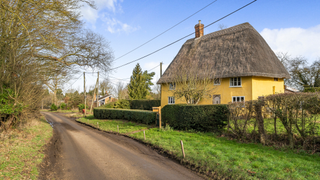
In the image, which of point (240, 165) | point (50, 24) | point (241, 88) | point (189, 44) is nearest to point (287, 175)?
point (240, 165)

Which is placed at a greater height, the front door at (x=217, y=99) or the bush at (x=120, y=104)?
the front door at (x=217, y=99)

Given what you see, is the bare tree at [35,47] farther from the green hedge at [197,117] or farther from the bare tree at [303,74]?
the bare tree at [303,74]

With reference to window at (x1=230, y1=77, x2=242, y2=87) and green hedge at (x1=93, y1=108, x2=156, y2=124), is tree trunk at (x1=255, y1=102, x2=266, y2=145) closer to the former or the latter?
green hedge at (x1=93, y1=108, x2=156, y2=124)

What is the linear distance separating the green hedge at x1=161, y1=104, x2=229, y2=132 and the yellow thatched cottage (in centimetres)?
405

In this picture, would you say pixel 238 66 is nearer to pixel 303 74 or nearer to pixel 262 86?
pixel 262 86

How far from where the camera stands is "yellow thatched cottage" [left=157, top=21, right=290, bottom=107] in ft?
57.4

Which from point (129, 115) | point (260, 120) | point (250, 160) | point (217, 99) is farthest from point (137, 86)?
point (250, 160)

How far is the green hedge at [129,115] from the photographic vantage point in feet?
52.4

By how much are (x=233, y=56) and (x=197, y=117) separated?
1039 cm

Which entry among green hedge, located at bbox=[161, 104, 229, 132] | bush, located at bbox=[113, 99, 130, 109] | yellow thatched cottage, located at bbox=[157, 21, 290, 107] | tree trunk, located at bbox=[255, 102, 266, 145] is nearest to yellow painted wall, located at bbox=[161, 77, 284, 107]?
yellow thatched cottage, located at bbox=[157, 21, 290, 107]

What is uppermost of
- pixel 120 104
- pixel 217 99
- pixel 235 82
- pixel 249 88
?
pixel 235 82

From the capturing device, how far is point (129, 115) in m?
19.0

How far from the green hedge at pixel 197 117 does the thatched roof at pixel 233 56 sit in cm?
599

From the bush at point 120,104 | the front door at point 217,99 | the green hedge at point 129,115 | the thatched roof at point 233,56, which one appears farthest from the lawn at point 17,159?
the front door at point 217,99
